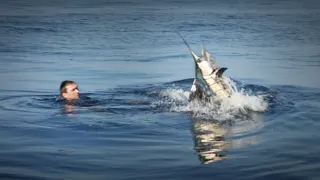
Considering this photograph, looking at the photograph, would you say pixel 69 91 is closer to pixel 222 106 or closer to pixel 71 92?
pixel 71 92

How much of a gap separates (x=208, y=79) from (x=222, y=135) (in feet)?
4.71

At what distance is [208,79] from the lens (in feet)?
30.3

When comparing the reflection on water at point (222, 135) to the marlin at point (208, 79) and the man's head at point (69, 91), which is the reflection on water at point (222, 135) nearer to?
the marlin at point (208, 79)

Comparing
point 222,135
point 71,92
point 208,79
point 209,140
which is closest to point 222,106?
point 208,79

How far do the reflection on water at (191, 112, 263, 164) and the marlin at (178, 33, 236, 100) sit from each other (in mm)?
488

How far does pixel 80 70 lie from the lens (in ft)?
50.8

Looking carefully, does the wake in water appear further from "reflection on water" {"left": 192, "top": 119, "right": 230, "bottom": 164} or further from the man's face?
the man's face

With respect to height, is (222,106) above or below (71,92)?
below

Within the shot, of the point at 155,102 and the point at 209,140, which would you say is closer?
the point at 209,140

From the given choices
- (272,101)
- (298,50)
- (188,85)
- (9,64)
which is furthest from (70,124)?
(298,50)

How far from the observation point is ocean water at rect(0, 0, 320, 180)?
21.7 ft

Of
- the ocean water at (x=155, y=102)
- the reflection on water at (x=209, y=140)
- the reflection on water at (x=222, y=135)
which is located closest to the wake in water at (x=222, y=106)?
the ocean water at (x=155, y=102)

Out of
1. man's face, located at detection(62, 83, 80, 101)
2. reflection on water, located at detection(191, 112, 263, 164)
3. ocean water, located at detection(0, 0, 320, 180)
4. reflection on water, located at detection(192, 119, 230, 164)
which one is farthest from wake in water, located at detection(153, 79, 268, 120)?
man's face, located at detection(62, 83, 80, 101)

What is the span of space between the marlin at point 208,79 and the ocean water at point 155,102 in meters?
0.18
